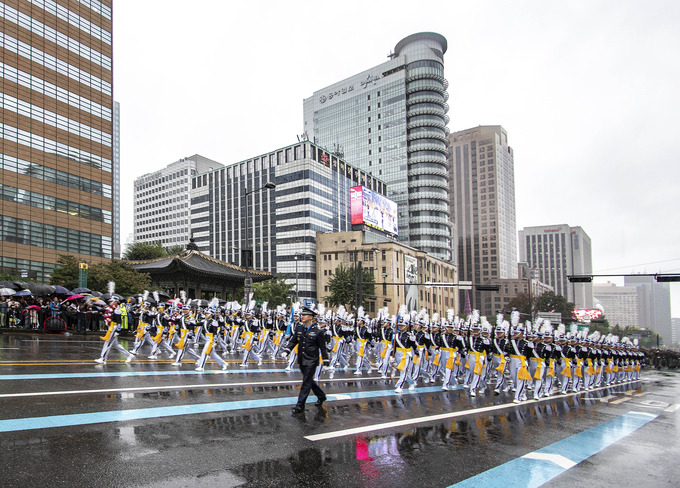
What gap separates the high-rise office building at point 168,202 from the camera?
444 feet

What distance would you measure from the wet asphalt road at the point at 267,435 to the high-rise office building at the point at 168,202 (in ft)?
420

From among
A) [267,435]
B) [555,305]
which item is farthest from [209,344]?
[555,305]

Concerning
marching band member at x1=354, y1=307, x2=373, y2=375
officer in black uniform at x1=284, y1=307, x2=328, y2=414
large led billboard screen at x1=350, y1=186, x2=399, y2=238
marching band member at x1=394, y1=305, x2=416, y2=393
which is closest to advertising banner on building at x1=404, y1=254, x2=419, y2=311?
large led billboard screen at x1=350, y1=186, x2=399, y2=238

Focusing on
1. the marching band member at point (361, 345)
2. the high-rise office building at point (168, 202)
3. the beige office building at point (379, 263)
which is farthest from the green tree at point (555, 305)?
the high-rise office building at point (168, 202)

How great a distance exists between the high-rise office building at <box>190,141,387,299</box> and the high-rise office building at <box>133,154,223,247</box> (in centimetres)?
2741

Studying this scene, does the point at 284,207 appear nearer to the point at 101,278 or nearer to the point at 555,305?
the point at 101,278

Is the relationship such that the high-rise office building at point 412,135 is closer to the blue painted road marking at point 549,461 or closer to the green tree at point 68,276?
the green tree at point 68,276

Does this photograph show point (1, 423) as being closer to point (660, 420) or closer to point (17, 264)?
point (660, 420)

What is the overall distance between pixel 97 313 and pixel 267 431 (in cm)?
2265

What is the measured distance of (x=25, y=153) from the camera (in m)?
39.7

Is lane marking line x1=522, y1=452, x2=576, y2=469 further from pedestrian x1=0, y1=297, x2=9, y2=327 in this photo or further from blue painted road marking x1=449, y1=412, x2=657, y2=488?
pedestrian x1=0, y1=297, x2=9, y2=327

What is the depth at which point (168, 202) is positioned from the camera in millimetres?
140625

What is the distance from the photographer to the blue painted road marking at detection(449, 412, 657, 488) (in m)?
5.26

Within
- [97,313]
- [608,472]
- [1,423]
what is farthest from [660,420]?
[97,313]
